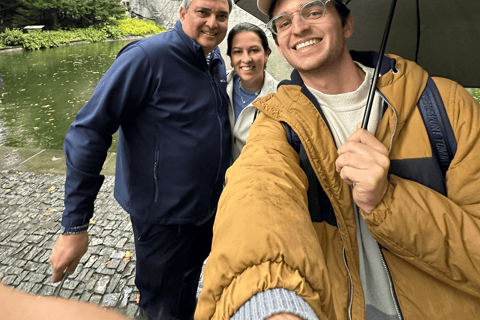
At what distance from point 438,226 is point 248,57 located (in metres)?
2.11

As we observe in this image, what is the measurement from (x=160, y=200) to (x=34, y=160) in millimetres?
4504

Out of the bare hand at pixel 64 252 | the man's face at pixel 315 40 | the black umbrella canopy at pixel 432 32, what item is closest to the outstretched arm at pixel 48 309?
the bare hand at pixel 64 252

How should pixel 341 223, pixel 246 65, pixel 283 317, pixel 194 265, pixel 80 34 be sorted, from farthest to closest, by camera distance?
Result: pixel 80 34
pixel 246 65
pixel 194 265
pixel 341 223
pixel 283 317

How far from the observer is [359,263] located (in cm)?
124

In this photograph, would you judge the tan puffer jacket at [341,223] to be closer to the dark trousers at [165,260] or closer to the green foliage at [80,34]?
the dark trousers at [165,260]

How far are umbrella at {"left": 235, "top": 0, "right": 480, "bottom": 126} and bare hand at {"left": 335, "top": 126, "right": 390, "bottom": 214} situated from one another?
3.03ft

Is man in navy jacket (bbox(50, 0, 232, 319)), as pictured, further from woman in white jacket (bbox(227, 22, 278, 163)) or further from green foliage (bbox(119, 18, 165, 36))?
green foliage (bbox(119, 18, 165, 36))

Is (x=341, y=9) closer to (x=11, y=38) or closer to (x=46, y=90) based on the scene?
(x=46, y=90)

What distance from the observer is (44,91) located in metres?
9.11

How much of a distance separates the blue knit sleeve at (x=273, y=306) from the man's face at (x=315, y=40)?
1.22 meters

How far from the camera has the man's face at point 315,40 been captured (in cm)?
150

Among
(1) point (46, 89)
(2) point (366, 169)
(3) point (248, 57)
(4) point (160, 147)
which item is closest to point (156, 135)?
(4) point (160, 147)

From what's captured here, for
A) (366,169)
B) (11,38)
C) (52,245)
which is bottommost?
(11,38)

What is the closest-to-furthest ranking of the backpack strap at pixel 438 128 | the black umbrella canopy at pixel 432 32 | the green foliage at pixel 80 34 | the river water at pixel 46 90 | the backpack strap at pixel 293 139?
the backpack strap at pixel 438 128 < the backpack strap at pixel 293 139 < the black umbrella canopy at pixel 432 32 < the river water at pixel 46 90 < the green foliage at pixel 80 34
